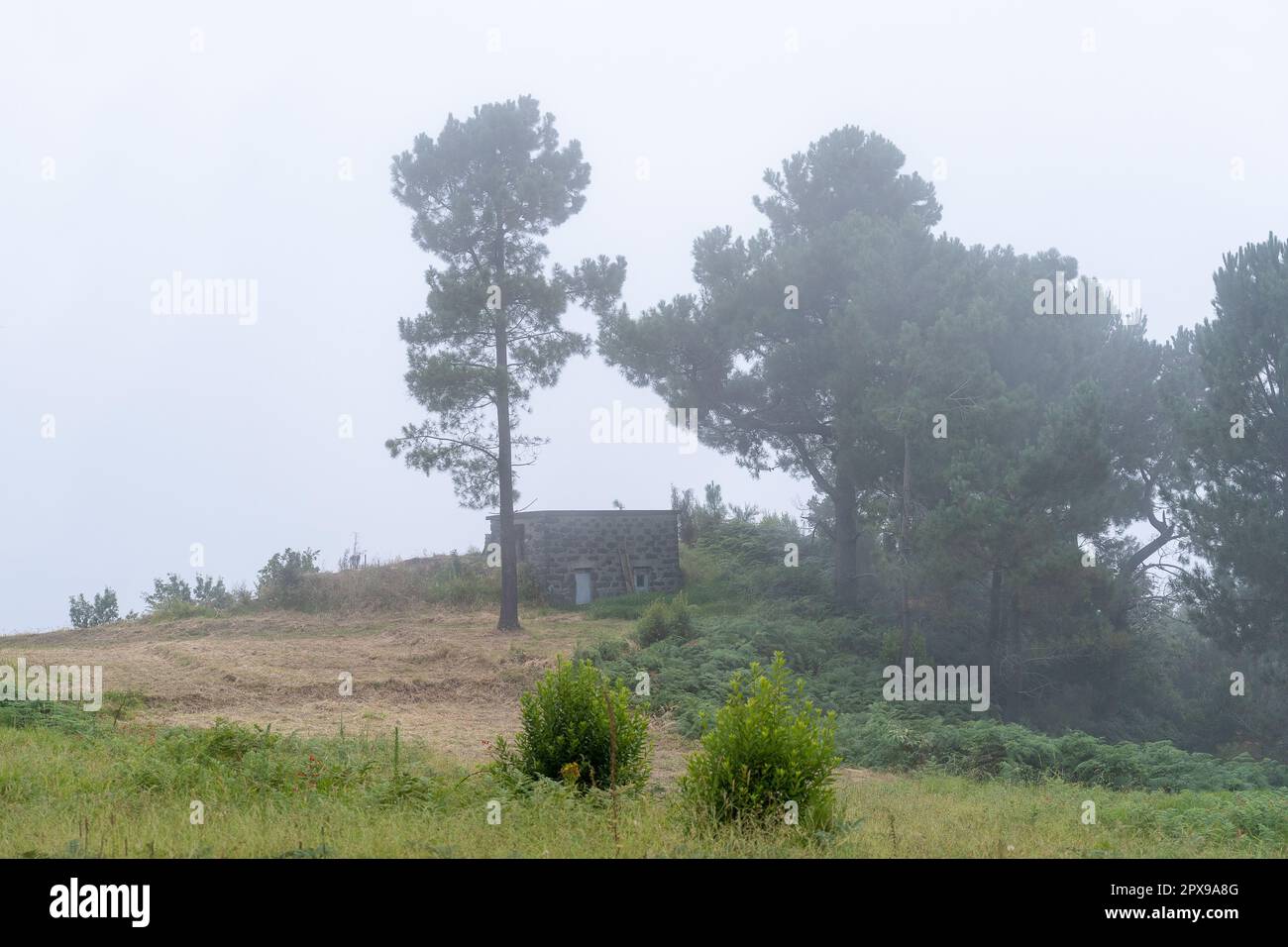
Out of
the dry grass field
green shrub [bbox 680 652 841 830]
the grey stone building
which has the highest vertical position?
the grey stone building

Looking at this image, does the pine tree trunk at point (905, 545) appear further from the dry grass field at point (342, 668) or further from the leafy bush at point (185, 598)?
the leafy bush at point (185, 598)

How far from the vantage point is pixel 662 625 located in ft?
77.5

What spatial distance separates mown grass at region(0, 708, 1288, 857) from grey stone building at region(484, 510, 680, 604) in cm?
1812

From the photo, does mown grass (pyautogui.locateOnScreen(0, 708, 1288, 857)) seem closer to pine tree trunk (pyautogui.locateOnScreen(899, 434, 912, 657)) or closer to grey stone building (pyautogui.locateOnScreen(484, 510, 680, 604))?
pine tree trunk (pyautogui.locateOnScreen(899, 434, 912, 657))

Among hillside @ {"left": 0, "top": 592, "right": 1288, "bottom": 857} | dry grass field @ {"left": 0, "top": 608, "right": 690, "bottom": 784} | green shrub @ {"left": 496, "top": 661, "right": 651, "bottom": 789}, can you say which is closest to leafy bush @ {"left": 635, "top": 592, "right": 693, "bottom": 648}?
dry grass field @ {"left": 0, "top": 608, "right": 690, "bottom": 784}

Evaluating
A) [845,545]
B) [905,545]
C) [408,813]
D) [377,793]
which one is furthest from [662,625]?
[408,813]

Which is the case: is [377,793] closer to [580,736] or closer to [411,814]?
[411,814]

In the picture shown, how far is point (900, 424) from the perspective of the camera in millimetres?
24594

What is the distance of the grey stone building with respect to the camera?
31547 millimetres

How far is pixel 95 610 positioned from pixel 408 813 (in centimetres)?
2773

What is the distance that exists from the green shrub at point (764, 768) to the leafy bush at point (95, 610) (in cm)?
2741
